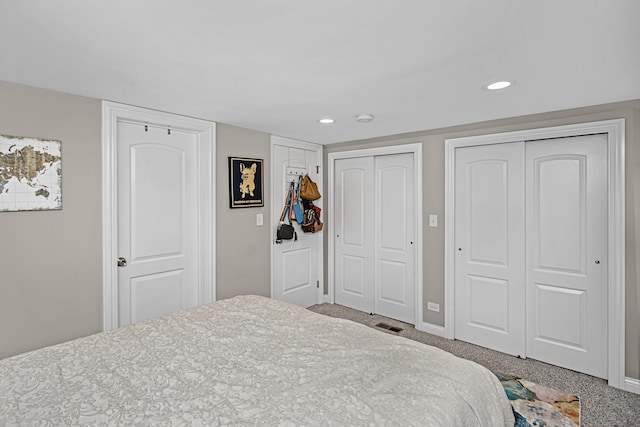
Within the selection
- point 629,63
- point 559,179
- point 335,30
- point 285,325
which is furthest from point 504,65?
point 285,325

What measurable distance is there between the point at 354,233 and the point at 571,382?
8.29ft

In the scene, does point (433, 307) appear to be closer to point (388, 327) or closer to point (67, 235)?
point (388, 327)

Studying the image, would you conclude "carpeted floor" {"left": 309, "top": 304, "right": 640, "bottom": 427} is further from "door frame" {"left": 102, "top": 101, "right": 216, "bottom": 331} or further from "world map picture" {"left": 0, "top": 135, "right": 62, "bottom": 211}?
"world map picture" {"left": 0, "top": 135, "right": 62, "bottom": 211}

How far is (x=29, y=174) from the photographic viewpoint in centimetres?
218

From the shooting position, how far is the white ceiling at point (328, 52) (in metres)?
1.33

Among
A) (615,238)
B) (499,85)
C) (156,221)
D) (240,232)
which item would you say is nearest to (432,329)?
(615,238)

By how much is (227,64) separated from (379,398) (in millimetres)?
1787

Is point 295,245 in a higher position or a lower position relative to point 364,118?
lower

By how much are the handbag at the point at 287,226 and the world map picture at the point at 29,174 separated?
6.80 feet

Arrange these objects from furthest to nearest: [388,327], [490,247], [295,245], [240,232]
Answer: [295,245]
[388,327]
[240,232]
[490,247]

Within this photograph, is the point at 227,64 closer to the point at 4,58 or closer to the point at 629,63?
the point at 4,58

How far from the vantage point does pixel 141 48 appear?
166 cm

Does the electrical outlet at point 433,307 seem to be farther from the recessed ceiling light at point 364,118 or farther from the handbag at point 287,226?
the recessed ceiling light at point 364,118

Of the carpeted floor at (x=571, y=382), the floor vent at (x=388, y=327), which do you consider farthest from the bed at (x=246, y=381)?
the floor vent at (x=388, y=327)
